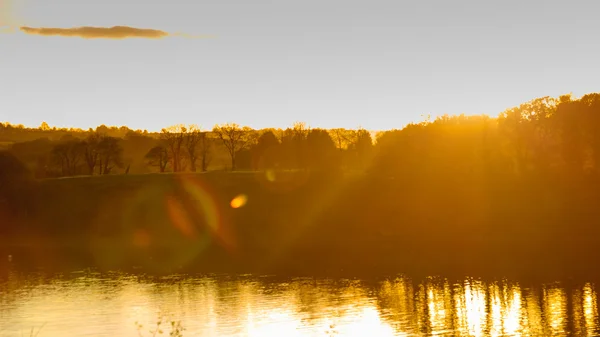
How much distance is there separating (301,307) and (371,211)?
75.6 m

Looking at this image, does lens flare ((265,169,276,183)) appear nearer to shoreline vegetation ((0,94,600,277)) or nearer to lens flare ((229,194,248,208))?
shoreline vegetation ((0,94,600,277))

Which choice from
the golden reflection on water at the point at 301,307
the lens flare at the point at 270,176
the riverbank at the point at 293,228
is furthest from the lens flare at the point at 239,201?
the golden reflection on water at the point at 301,307

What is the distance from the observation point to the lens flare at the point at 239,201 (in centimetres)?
15712

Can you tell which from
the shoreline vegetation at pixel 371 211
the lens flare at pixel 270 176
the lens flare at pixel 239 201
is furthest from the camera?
the lens flare at pixel 270 176

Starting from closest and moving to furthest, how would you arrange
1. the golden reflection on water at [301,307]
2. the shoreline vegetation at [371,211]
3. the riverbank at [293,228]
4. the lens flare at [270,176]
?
the golden reflection on water at [301,307] → the riverbank at [293,228] → the shoreline vegetation at [371,211] → the lens flare at [270,176]

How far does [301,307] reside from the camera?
72.8 metres

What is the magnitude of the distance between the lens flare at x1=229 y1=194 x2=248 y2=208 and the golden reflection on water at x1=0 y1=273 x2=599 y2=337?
2476 inches

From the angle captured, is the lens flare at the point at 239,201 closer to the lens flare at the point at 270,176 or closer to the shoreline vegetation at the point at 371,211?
the shoreline vegetation at the point at 371,211

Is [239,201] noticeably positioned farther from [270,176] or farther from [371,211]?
[371,211]

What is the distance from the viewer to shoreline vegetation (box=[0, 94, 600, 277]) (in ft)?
366

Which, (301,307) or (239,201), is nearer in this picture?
(301,307)

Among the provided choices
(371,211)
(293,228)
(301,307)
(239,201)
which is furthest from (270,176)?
(301,307)

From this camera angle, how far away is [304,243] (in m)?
132

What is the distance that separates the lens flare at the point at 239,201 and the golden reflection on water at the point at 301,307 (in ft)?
206
